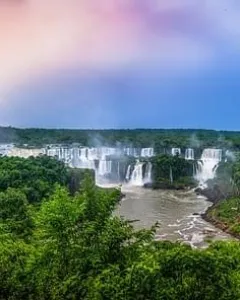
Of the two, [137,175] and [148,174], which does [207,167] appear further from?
[137,175]

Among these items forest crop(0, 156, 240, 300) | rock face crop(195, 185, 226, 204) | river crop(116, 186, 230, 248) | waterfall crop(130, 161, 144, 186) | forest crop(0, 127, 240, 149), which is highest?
forest crop(0, 127, 240, 149)

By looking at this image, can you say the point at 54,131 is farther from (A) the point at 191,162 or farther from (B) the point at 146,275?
(B) the point at 146,275

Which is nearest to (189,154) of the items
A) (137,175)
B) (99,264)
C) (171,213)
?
(137,175)

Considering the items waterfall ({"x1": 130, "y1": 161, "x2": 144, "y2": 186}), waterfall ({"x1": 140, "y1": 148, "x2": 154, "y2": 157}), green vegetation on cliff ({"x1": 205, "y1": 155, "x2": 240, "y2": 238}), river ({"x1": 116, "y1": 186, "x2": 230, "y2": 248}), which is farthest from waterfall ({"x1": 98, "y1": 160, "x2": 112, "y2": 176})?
green vegetation on cliff ({"x1": 205, "y1": 155, "x2": 240, "y2": 238})

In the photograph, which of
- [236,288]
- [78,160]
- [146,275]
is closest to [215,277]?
[236,288]

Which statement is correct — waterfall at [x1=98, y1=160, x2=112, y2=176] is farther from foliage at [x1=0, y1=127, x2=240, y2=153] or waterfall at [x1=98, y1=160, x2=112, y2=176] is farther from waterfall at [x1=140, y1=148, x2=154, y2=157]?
foliage at [x1=0, y1=127, x2=240, y2=153]

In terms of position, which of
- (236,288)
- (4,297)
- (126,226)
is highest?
(126,226)
